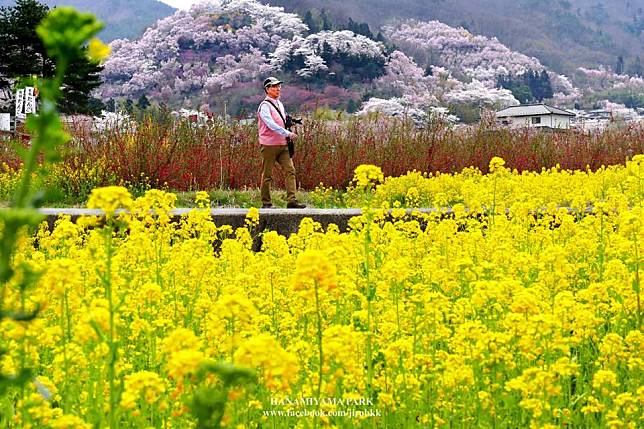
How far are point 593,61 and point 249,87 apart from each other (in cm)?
6147

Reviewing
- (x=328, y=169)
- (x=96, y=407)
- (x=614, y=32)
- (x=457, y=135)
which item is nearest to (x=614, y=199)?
(x=96, y=407)

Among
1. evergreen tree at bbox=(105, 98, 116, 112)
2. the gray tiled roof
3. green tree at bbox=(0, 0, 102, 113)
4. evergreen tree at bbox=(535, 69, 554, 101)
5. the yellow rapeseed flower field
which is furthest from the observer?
evergreen tree at bbox=(535, 69, 554, 101)

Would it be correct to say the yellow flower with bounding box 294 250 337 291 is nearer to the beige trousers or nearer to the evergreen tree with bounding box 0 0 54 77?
the beige trousers

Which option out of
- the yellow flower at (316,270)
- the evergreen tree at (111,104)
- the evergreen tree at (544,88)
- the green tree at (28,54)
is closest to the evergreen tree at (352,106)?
the evergreen tree at (111,104)

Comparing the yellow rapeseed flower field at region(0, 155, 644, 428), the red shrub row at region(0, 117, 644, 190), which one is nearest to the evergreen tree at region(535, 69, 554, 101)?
the red shrub row at region(0, 117, 644, 190)

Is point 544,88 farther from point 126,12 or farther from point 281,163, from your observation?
point 126,12

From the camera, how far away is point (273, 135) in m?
9.55

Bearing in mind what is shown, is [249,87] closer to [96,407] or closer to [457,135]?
[457,135]

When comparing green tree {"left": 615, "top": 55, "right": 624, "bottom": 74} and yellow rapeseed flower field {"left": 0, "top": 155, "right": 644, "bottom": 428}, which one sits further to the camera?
green tree {"left": 615, "top": 55, "right": 624, "bottom": 74}

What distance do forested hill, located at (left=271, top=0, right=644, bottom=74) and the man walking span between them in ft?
195

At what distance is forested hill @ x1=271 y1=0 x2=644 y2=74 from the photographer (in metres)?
85.2

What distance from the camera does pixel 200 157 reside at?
12.3m

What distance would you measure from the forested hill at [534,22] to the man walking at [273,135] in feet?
195

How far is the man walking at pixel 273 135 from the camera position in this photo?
932 centimetres
